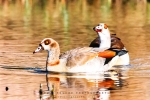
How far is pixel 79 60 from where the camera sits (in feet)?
50.6

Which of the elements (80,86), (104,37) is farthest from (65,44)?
(80,86)

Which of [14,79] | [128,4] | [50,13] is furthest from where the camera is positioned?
[128,4]

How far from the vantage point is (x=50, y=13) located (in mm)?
35562

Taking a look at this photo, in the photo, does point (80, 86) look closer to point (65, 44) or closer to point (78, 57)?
point (78, 57)

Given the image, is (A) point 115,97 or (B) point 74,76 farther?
(B) point 74,76

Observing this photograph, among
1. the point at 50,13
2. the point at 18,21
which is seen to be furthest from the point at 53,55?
the point at 50,13

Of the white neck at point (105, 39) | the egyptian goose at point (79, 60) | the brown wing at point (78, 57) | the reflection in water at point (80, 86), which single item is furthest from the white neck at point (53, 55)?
the white neck at point (105, 39)

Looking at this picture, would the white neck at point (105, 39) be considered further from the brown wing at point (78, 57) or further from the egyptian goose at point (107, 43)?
the brown wing at point (78, 57)

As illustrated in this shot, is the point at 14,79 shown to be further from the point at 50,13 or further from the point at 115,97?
the point at 50,13

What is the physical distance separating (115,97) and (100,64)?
317cm

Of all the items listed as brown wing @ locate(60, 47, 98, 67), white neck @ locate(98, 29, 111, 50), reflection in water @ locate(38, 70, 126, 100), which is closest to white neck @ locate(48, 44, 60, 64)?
brown wing @ locate(60, 47, 98, 67)

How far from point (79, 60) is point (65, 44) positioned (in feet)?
16.5

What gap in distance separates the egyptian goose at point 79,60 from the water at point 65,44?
12.8 inches

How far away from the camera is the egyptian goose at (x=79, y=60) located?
50.6 ft
